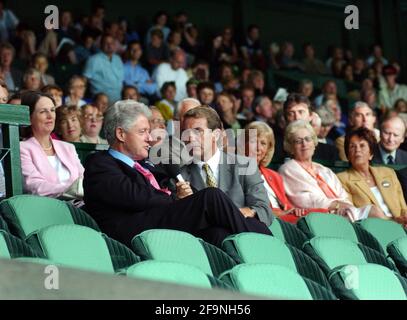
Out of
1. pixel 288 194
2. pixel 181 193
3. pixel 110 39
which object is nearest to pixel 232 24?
pixel 110 39

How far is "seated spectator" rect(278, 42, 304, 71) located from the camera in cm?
1540

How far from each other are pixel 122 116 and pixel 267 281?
154cm

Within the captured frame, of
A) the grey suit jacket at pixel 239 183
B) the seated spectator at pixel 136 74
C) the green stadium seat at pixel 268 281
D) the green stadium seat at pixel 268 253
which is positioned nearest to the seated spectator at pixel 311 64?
the seated spectator at pixel 136 74

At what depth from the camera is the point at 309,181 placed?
8.16 m

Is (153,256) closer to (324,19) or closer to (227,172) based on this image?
(227,172)

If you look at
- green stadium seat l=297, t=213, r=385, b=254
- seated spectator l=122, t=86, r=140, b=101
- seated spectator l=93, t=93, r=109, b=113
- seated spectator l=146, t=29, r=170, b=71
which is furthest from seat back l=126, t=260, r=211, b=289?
seated spectator l=146, t=29, r=170, b=71

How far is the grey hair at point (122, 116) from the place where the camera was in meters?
6.50

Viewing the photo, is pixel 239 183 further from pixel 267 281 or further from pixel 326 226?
pixel 267 281

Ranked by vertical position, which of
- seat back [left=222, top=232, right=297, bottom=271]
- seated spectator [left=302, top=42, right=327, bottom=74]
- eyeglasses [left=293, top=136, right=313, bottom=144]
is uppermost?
seated spectator [left=302, top=42, right=327, bottom=74]

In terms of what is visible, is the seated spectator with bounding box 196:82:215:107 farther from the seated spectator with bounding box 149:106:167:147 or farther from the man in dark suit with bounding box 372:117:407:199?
the seated spectator with bounding box 149:106:167:147

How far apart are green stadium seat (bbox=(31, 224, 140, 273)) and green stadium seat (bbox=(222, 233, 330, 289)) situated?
0.82m
